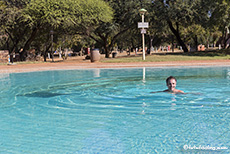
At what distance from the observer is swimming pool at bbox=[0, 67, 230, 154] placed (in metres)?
4.99

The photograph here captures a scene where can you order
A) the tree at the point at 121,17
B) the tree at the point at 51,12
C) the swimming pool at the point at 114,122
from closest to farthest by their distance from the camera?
the swimming pool at the point at 114,122 < the tree at the point at 51,12 < the tree at the point at 121,17

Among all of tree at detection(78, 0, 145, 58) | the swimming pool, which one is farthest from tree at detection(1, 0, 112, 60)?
the swimming pool

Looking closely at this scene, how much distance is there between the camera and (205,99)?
31.7 ft

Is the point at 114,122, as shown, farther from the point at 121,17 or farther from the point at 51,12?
the point at 121,17

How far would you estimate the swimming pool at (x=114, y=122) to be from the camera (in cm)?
499

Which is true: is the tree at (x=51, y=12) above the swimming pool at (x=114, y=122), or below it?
above

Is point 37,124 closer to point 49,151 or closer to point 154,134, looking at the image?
point 49,151

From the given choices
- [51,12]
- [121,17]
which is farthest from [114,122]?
[121,17]

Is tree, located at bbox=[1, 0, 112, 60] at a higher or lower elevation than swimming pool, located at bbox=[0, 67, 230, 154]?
higher

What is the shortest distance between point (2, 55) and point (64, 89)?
2409 centimetres

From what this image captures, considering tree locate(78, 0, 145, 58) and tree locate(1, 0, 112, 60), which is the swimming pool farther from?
tree locate(78, 0, 145, 58)

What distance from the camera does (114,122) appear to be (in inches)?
262

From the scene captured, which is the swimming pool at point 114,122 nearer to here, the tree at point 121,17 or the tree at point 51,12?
the tree at point 51,12

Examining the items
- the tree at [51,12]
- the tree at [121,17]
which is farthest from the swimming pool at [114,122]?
the tree at [121,17]
